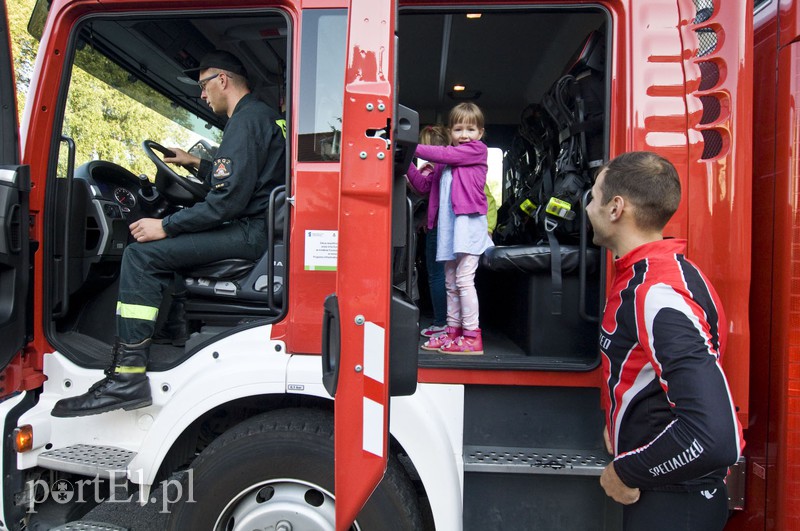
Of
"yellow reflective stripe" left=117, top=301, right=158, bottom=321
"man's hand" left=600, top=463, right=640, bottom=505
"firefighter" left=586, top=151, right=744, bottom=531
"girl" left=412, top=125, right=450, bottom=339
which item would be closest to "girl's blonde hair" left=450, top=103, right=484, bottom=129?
"girl" left=412, top=125, right=450, bottom=339

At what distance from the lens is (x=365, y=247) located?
113cm

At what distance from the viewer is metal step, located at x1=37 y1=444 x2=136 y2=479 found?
69.0 inches

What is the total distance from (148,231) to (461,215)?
144cm

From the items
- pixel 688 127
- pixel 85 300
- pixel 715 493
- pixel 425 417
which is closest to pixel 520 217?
pixel 688 127

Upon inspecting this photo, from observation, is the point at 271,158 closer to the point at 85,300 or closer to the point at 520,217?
the point at 85,300

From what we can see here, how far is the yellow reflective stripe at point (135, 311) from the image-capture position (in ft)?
6.43

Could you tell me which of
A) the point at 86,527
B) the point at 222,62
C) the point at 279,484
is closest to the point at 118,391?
the point at 86,527

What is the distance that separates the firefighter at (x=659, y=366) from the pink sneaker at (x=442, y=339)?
952mm

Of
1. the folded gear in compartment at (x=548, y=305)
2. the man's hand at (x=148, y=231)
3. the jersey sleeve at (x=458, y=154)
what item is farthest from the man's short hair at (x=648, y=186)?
the man's hand at (x=148, y=231)

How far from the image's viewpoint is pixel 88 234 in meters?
2.29

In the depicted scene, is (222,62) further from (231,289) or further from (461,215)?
(461,215)

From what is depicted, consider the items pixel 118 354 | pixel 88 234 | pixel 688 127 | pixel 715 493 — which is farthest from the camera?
pixel 88 234

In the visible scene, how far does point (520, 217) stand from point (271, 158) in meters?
2.00

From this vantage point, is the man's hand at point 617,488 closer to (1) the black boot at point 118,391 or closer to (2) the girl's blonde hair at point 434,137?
(1) the black boot at point 118,391
